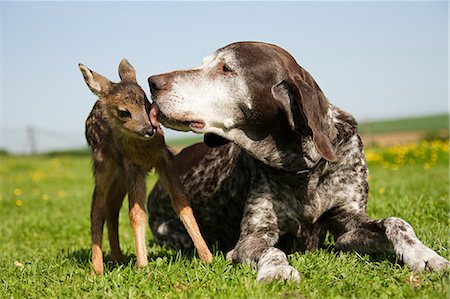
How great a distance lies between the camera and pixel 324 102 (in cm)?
548

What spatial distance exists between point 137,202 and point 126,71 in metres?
1.36

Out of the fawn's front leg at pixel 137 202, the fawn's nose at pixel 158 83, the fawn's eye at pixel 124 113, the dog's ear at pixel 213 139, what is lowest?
the fawn's front leg at pixel 137 202

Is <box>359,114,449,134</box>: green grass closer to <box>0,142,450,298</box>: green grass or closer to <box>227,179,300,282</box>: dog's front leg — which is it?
<box>0,142,450,298</box>: green grass

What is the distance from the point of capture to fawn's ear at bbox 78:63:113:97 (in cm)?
590

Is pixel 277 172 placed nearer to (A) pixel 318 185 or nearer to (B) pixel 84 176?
(A) pixel 318 185

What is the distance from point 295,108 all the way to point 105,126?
2072 millimetres

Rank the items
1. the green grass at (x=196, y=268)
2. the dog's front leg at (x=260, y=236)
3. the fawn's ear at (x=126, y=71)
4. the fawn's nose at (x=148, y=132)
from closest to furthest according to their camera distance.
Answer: the green grass at (x=196, y=268)
the dog's front leg at (x=260, y=236)
the fawn's nose at (x=148, y=132)
the fawn's ear at (x=126, y=71)

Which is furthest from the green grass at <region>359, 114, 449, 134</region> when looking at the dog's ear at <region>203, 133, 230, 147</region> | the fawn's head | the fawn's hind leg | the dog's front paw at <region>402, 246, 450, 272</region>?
the dog's front paw at <region>402, 246, 450, 272</region>

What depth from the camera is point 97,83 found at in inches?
236

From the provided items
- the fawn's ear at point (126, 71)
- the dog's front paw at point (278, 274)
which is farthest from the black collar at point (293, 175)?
the fawn's ear at point (126, 71)

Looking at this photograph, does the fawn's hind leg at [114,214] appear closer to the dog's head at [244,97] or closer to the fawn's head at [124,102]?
the fawn's head at [124,102]

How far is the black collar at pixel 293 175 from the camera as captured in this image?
5.64m

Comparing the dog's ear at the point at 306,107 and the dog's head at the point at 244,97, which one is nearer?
the dog's ear at the point at 306,107

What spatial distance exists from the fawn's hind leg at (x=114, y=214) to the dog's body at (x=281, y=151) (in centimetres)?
125
